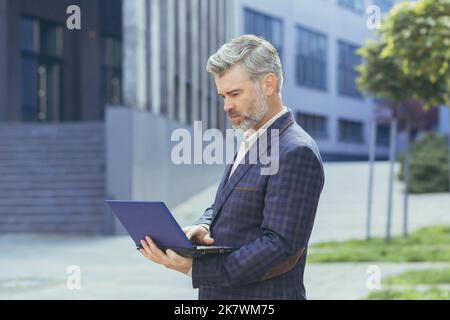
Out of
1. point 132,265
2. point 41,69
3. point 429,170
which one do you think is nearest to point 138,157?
point 132,265

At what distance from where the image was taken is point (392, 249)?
14.5 metres

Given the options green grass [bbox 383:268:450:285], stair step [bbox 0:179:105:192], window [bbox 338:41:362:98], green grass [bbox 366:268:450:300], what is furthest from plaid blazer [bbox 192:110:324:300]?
window [bbox 338:41:362:98]

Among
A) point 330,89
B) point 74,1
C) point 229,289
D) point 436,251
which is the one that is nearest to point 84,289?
point 436,251

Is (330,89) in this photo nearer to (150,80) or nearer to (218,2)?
(218,2)

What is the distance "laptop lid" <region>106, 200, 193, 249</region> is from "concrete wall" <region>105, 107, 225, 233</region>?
56.0 ft

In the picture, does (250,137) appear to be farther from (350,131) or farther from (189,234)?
(350,131)

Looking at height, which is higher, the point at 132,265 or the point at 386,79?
the point at 386,79

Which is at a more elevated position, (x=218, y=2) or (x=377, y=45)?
(x=218, y=2)

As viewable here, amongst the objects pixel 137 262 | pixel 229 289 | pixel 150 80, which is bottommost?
pixel 137 262

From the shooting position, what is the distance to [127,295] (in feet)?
33.6

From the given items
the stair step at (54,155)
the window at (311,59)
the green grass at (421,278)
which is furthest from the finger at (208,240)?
the window at (311,59)

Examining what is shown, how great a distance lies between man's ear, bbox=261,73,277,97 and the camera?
2.87 m

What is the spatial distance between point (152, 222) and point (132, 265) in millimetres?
11103

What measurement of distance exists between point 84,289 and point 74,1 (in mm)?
22579
